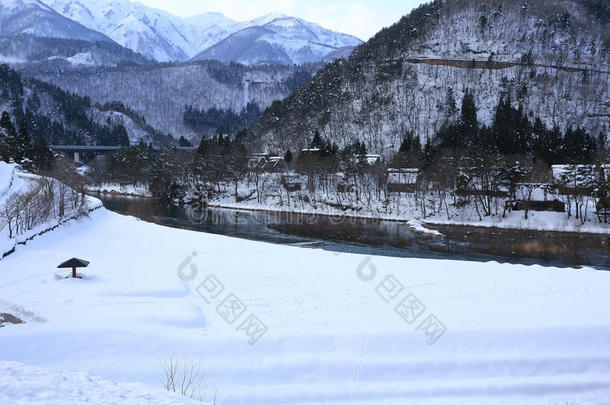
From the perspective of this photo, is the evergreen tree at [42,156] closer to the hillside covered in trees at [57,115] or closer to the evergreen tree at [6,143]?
the evergreen tree at [6,143]

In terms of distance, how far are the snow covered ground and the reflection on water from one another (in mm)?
10222

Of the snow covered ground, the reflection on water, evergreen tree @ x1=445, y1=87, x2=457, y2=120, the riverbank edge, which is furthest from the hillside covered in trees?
the snow covered ground

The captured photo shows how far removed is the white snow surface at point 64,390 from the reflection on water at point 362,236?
24.2m

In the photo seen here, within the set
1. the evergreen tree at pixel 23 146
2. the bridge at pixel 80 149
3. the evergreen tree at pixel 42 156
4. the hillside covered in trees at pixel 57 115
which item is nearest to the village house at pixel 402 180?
the evergreen tree at pixel 23 146

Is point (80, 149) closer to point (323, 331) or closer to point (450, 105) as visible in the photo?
point (450, 105)

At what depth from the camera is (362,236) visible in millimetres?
37219

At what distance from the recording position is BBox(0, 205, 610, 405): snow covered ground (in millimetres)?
9727

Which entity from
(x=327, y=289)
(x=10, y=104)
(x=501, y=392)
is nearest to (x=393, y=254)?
(x=327, y=289)

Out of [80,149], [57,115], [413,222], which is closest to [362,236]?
[413,222]

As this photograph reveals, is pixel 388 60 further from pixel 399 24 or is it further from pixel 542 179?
pixel 542 179

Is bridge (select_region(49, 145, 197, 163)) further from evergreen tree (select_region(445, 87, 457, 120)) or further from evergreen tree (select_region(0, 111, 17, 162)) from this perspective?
evergreen tree (select_region(445, 87, 457, 120))

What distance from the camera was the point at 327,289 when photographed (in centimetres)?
1634

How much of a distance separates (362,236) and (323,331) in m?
25.7

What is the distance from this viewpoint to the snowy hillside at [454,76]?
80875 mm
